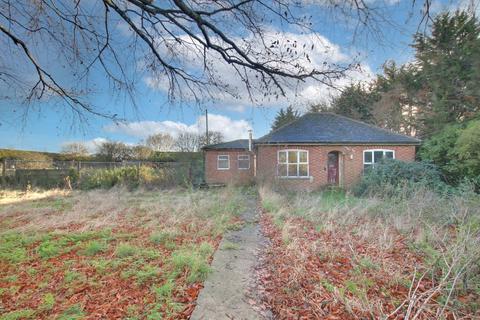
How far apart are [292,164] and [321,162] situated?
1.64 meters

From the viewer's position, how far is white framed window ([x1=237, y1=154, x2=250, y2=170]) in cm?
1961

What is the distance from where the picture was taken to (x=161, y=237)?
5184 millimetres

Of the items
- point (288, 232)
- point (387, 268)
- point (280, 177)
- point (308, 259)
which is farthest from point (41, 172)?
point (387, 268)

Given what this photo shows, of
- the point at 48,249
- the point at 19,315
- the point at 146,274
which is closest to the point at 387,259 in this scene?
the point at 146,274

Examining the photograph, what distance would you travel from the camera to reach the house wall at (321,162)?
15.3m

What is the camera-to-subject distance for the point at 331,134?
52.4ft

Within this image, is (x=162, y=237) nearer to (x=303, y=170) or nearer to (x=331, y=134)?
(x=303, y=170)

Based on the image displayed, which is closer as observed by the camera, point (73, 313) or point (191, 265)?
point (73, 313)

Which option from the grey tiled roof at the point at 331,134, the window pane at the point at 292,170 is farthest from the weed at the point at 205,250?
the window pane at the point at 292,170

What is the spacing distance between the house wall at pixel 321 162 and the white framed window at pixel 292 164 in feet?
0.76

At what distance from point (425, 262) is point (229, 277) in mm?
2713

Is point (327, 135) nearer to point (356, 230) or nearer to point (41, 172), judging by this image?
point (356, 230)

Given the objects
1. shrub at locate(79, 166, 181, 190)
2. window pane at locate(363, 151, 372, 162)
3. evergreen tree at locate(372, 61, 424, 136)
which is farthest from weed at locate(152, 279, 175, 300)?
evergreen tree at locate(372, 61, 424, 136)

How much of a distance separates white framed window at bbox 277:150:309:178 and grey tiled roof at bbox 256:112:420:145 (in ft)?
2.61
